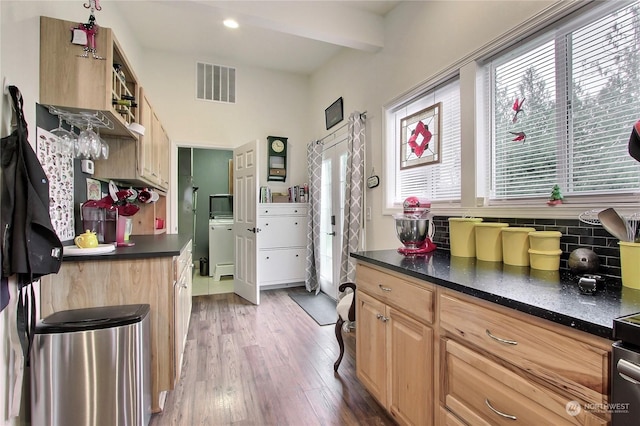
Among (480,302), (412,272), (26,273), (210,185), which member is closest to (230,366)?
(26,273)

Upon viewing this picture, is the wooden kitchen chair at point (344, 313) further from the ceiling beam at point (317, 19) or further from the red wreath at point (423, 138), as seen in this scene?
the ceiling beam at point (317, 19)

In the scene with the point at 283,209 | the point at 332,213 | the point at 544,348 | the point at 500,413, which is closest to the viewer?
the point at 544,348

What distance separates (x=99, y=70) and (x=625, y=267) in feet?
8.28

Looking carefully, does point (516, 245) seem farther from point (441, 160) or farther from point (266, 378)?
point (266, 378)

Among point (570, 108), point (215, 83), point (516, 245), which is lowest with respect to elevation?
point (516, 245)

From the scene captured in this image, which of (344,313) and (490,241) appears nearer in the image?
(490,241)

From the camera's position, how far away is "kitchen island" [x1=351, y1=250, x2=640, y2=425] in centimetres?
78

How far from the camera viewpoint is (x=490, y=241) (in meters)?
1.61

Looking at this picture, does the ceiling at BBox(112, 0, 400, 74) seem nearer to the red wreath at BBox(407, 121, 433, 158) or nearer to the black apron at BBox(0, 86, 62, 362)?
the red wreath at BBox(407, 121, 433, 158)

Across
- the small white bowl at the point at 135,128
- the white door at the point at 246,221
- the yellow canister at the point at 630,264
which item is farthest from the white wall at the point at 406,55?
the small white bowl at the point at 135,128

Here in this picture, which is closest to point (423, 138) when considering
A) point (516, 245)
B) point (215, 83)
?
point (516, 245)

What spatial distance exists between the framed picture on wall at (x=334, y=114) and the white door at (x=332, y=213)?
288mm

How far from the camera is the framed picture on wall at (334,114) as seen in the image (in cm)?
368

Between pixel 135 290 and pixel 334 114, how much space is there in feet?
9.76
